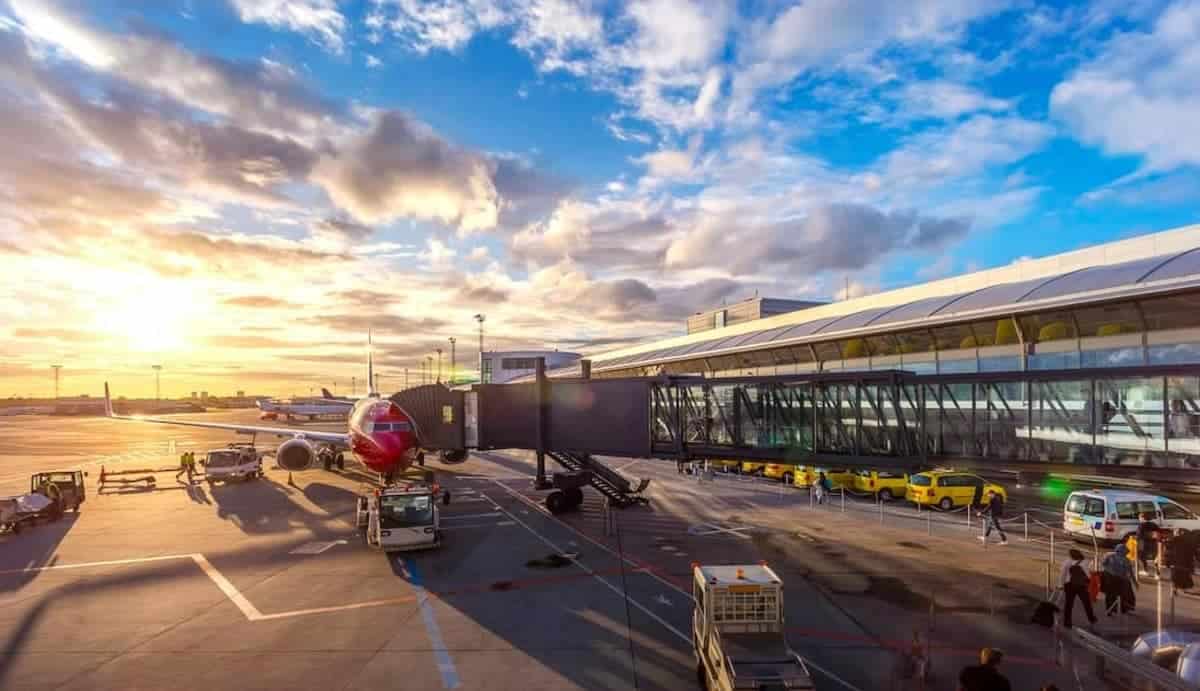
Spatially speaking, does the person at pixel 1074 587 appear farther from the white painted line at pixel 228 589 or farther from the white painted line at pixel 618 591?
the white painted line at pixel 228 589

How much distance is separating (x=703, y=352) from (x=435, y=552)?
37.8 meters

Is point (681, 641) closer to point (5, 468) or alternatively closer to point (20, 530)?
point (20, 530)

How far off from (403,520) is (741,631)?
16.2 m

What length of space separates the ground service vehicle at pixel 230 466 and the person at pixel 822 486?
4170 cm

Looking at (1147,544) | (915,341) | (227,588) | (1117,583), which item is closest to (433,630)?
(227,588)

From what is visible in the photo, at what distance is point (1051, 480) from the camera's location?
1481 inches

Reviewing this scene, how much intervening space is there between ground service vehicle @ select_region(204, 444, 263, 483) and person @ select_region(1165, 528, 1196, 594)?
2097 inches

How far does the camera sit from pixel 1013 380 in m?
20.3

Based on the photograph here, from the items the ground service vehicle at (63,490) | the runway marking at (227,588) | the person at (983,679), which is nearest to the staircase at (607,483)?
the runway marking at (227,588)

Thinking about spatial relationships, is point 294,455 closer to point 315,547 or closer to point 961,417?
point 315,547

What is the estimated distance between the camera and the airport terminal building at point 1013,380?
19.0 meters

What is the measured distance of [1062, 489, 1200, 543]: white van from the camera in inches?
1006

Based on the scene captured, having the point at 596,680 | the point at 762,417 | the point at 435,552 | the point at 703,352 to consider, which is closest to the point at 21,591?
the point at 435,552

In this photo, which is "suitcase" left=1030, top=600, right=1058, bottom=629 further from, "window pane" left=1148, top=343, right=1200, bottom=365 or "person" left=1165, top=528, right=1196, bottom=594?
"window pane" left=1148, top=343, right=1200, bottom=365
